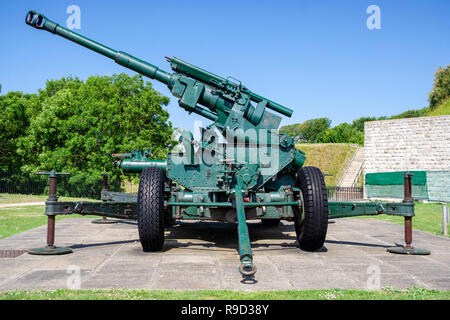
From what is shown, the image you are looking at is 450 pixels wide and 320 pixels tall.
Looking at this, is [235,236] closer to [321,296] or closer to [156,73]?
[156,73]

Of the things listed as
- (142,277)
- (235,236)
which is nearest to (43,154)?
(235,236)

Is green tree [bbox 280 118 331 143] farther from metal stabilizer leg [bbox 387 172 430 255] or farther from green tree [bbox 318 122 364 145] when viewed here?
metal stabilizer leg [bbox 387 172 430 255]

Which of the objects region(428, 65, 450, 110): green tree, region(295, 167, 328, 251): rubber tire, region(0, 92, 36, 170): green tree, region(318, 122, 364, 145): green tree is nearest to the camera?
region(295, 167, 328, 251): rubber tire

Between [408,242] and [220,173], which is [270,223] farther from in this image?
[408,242]

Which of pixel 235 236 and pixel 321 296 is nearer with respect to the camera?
pixel 321 296

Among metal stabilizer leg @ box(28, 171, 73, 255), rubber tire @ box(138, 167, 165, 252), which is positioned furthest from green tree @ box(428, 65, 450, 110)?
metal stabilizer leg @ box(28, 171, 73, 255)

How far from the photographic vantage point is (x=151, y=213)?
20.7 feet

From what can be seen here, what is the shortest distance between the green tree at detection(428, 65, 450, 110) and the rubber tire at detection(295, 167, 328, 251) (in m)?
41.3

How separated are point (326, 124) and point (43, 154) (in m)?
74.1

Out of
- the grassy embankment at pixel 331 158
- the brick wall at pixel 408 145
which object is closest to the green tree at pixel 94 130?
the brick wall at pixel 408 145

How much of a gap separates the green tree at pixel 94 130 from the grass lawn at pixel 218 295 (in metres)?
26.2

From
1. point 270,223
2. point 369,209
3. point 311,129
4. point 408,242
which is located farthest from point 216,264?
point 311,129

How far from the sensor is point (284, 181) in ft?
28.0

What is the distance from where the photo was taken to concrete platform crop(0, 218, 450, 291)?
4594mm
